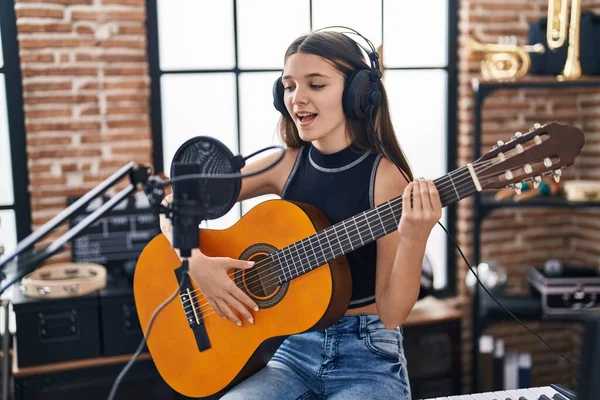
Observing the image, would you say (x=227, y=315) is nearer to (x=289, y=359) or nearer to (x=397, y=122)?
(x=289, y=359)

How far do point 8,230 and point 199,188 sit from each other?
203 cm

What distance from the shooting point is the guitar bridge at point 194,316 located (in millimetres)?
1829

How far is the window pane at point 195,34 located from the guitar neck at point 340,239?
64.7 inches

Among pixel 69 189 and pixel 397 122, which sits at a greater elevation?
pixel 397 122

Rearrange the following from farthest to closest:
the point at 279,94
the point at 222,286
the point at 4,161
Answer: the point at 4,161 < the point at 279,94 < the point at 222,286

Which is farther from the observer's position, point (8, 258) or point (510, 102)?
point (510, 102)

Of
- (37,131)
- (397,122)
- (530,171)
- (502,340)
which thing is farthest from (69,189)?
(502,340)

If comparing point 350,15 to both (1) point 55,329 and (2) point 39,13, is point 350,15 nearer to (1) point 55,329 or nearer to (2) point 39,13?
(2) point 39,13

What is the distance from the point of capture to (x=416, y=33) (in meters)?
3.34

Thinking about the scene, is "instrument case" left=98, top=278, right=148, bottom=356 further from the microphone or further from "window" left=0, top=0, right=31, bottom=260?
the microphone

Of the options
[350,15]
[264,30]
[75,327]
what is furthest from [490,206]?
[75,327]

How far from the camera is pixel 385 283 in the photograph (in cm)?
173

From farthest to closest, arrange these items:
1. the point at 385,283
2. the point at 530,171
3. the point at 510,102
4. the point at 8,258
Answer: the point at 510,102, the point at 385,283, the point at 530,171, the point at 8,258

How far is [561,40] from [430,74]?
722 mm
